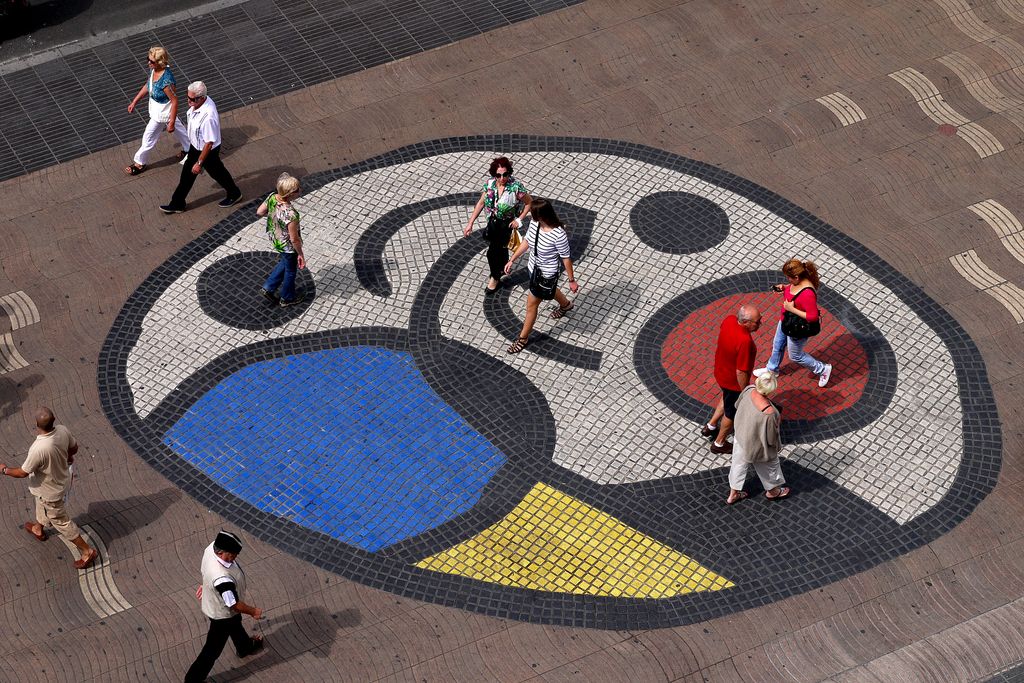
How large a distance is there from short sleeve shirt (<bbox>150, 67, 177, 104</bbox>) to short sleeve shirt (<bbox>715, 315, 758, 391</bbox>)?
328 inches

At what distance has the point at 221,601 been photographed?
488 inches

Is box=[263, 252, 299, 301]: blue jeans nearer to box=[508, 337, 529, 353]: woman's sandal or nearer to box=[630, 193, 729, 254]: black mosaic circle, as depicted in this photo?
box=[508, 337, 529, 353]: woman's sandal

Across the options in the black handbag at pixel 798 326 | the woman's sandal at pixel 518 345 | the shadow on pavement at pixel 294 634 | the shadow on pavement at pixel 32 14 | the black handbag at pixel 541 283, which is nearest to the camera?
the shadow on pavement at pixel 294 634

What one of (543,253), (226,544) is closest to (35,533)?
(226,544)

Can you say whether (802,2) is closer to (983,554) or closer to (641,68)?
(641,68)

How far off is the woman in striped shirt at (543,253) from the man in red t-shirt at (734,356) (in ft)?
6.92

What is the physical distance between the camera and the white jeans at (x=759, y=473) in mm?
14266

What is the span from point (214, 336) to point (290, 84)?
5.28 metres

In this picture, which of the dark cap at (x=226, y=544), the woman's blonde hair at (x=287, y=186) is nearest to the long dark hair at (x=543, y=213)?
the woman's blonde hair at (x=287, y=186)

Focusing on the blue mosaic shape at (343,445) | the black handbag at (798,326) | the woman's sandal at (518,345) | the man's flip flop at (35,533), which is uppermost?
the black handbag at (798,326)

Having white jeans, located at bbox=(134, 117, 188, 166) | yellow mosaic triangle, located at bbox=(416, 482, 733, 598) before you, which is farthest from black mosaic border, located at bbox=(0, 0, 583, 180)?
yellow mosaic triangle, located at bbox=(416, 482, 733, 598)

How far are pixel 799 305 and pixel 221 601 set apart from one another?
6891mm

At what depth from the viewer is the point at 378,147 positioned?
19281mm

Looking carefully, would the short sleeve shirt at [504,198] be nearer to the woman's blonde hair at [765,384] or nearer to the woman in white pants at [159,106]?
the woman's blonde hair at [765,384]
